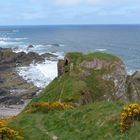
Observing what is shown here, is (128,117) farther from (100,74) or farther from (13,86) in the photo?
(13,86)

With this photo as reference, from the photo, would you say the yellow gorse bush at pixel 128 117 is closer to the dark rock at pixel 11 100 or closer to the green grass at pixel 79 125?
the green grass at pixel 79 125

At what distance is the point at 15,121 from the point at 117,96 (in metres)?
15.2

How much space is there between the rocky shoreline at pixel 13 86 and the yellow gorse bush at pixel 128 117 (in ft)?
117

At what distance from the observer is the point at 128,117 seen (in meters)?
18.3

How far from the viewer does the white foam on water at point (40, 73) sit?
3034 inches

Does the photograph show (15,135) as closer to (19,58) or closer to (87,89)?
(87,89)

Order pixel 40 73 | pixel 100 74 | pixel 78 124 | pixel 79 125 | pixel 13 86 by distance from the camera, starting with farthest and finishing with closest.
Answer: pixel 40 73 → pixel 13 86 → pixel 100 74 → pixel 78 124 → pixel 79 125

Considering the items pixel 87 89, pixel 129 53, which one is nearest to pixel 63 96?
pixel 87 89

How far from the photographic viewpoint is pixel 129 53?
128 m

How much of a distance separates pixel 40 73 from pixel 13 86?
45.4 ft

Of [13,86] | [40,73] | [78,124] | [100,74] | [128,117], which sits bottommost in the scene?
[13,86]

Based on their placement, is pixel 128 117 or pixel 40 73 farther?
pixel 40 73

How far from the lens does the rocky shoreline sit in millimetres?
58972

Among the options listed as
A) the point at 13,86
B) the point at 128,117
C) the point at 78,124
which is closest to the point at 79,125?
the point at 78,124
